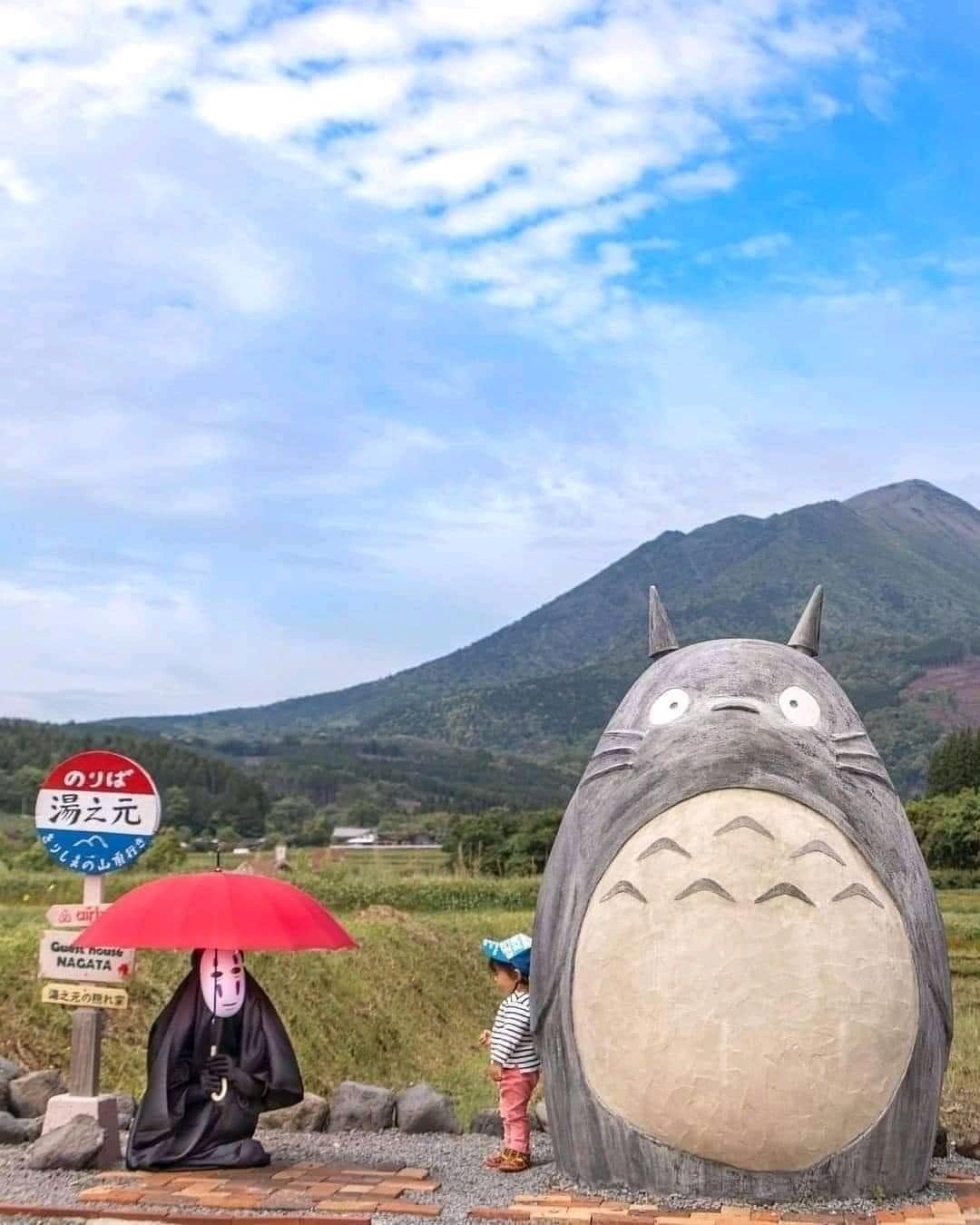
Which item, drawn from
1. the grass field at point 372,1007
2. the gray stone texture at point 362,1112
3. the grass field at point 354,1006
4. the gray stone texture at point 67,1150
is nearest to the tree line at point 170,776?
the grass field at point 372,1007

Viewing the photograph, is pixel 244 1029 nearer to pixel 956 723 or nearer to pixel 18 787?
pixel 18 787

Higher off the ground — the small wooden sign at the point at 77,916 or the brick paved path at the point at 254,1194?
the small wooden sign at the point at 77,916

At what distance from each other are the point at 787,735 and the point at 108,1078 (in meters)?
7.31

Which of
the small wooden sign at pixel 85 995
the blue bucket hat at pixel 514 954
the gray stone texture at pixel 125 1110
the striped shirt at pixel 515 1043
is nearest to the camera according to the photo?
the striped shirt at pixel 515 1043

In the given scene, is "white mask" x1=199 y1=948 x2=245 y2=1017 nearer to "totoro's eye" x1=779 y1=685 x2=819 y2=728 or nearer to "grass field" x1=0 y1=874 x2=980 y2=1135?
"totoro's eye" x1=779 y1=685 x2=819 y2=728

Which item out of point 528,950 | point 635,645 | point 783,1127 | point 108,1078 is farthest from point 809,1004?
point 635,645

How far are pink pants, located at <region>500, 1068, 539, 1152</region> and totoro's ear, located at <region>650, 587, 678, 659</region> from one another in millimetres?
2663

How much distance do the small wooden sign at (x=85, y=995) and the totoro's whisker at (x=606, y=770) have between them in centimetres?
339

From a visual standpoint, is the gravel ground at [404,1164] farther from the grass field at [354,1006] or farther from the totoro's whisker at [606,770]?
the totoro's whisker at [606,770]

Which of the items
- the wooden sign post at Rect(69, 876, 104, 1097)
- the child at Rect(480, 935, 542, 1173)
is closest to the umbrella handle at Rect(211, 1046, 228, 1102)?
the wooden sign post at Rect(69, 876, 104, 1097)

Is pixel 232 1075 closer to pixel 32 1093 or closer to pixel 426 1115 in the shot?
pixel 426 1115

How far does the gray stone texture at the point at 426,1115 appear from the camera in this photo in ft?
33.4

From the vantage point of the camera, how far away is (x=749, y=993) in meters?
7.20

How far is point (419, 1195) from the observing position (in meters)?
7.68
